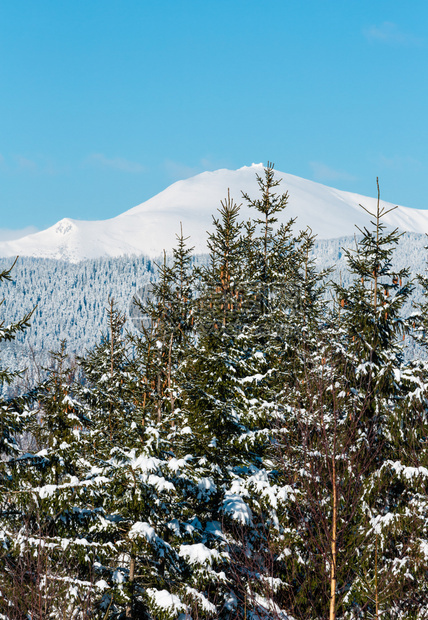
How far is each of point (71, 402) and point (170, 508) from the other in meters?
4.36

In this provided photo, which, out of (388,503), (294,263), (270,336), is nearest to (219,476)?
(388,503)

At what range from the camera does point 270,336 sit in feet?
66.0

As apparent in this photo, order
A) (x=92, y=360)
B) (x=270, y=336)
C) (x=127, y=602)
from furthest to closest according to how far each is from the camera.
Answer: (x=92, y=360)
(x=270, y=336)
(x=127, y=602)

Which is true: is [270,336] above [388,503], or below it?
above

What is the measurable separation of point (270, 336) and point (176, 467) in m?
9.07

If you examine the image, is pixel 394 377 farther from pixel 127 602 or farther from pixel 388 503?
pixel 127 602

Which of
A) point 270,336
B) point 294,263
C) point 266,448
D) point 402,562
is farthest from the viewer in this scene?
point 294,263

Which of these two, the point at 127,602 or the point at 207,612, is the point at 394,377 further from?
the point at 127,602

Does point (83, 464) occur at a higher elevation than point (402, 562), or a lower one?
higher

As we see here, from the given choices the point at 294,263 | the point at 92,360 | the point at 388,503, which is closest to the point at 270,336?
the point at 294,263

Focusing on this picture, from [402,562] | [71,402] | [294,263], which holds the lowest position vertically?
[402,562]

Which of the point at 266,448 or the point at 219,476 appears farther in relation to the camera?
the point at 266,448

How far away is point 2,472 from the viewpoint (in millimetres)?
11922

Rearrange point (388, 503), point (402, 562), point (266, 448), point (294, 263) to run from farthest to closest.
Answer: point (294, 263) < point (266, 448) < point (388, 503) < point (402, 562)
